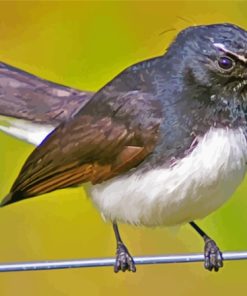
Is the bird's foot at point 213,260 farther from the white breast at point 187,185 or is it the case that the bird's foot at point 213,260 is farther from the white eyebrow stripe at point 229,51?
the white eyebrow stripe at point 229,51

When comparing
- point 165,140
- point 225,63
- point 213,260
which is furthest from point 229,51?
point 213,260

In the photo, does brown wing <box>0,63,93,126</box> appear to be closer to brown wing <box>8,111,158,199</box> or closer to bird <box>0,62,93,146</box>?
bird <box>0,62,93,146</box>

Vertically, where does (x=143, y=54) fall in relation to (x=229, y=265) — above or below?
above

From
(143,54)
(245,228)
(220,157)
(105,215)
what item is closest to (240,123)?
(220,157)

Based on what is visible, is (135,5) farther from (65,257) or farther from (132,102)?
(132,102)

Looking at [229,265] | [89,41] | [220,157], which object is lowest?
[229,265]

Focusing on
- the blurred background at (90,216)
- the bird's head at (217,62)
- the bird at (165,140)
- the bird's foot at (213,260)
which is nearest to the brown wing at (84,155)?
the bird at (165,140)

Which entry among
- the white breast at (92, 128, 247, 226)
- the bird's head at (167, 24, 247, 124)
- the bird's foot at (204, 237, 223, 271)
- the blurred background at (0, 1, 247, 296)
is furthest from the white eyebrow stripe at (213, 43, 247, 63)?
the blurred background at (0, 1, 247, 296)
